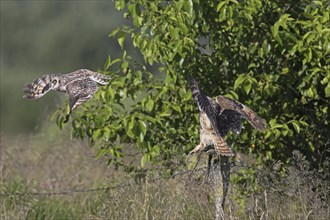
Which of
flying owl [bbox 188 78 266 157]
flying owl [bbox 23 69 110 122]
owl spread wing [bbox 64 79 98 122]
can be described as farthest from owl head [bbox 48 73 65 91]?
flying owl [bbox 188 78 266 157]

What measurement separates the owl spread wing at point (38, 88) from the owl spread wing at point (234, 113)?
1.24m

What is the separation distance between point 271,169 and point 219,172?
141 centimetres

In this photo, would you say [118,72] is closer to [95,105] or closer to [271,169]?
[95,105]

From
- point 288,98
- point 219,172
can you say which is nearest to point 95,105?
point 288,98

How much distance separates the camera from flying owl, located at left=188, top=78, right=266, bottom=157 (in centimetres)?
611

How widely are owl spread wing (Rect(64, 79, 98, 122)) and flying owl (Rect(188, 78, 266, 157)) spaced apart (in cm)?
75

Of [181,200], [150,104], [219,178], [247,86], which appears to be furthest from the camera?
[150,104]

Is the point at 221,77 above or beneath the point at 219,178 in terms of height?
above

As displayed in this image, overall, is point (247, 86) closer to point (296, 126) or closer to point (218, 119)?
point (296, 126)

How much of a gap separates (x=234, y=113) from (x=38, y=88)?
4.66ft

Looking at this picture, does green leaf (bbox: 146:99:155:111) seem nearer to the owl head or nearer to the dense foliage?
the dense foliage

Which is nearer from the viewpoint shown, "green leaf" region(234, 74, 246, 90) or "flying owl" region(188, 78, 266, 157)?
"flying owl" region(188, 78, 266, 157)

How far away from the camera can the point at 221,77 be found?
8.03 metres

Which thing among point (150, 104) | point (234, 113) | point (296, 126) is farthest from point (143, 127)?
point (296, 126)
